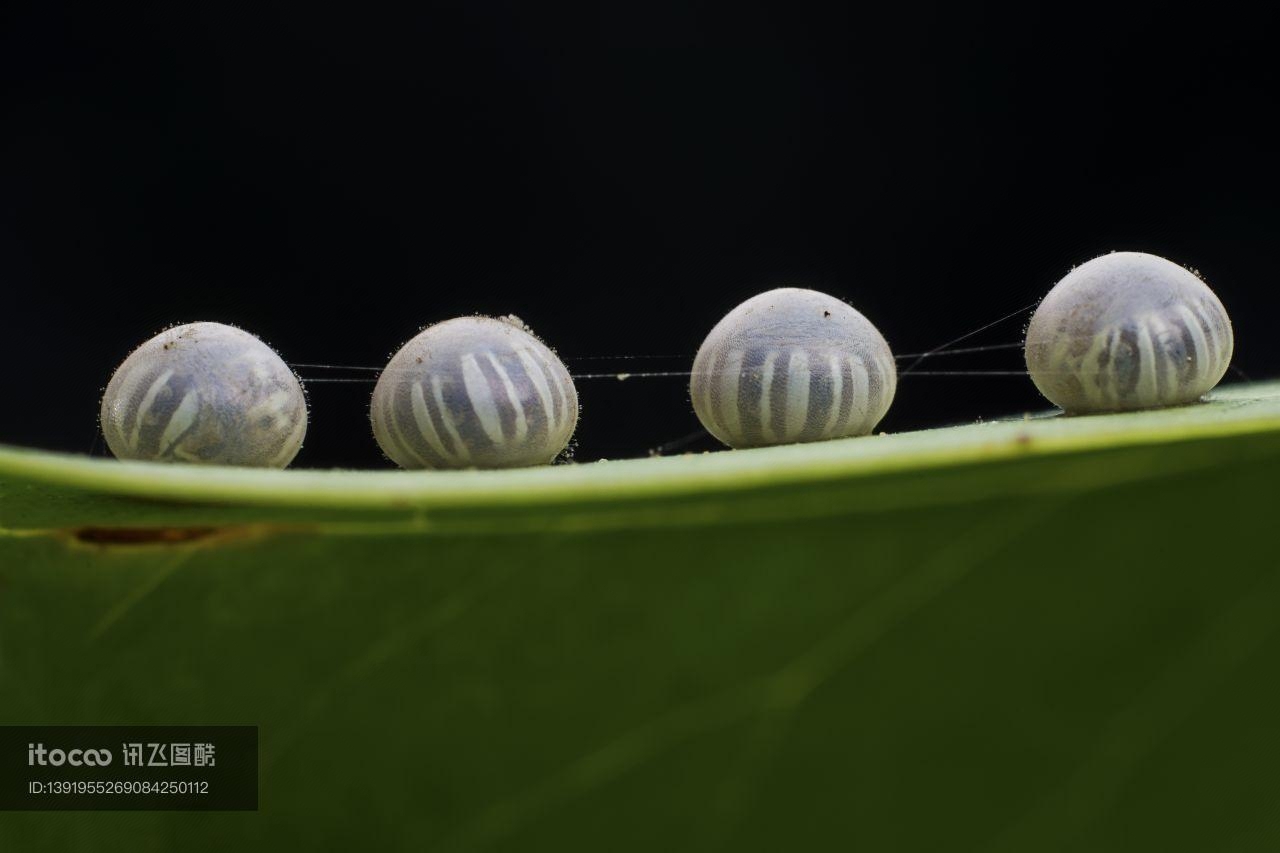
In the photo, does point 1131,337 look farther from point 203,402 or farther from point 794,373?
point 203,402

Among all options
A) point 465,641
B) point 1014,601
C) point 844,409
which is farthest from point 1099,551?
point 844,409

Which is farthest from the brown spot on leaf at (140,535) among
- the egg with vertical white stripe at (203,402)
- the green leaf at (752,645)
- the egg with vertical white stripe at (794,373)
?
the egg with vertical white stripe at (794,373)

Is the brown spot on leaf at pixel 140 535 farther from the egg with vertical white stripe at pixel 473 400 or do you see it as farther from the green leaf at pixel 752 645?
the egg with vertical white stripe at pixel 473 400

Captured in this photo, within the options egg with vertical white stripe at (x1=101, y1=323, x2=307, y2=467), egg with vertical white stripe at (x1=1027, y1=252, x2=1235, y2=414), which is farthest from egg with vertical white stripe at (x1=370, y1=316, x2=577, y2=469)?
egg with vertical white stripe at (x1=1027, y1=252, x2=1235, y2=414)

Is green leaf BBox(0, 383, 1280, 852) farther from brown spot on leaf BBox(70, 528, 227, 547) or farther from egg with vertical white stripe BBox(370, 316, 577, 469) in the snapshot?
egg with vertical white stripe BBox(370, 316, 577, 469)

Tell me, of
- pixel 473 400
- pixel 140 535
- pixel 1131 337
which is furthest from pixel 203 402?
pixel 1131 337
